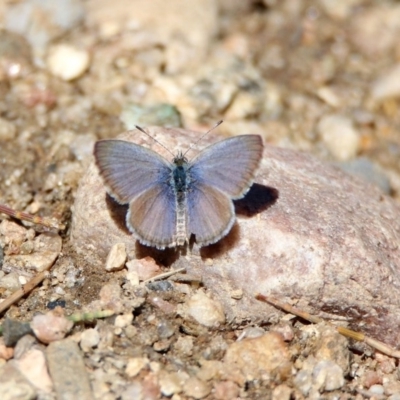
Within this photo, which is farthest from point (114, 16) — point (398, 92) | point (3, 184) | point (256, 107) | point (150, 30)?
point (398, 92)

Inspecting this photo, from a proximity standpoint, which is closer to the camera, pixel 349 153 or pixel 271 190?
pixel 271 190

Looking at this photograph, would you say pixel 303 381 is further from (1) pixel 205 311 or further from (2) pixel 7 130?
(2) pixel 7 130

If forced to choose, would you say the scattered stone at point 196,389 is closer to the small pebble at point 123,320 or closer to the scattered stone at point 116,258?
the small pebble at point 123,320

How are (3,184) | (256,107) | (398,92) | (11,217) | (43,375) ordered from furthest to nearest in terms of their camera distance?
(398,92) < (256,107) < (3,184) < (11,217) < (43,375)

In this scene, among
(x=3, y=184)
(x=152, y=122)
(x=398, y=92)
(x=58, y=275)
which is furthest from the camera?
(x=398, y=92)

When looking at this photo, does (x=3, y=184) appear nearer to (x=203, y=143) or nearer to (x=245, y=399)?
(x=203, y=143)

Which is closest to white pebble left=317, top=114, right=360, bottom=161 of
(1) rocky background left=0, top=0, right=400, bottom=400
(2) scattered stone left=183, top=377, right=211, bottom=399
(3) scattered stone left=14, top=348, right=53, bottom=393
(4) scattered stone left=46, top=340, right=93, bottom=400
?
(1) rocky background left=0, top=0, right=400, bottom=400
